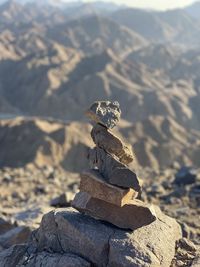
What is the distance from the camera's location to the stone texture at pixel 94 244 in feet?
28.6

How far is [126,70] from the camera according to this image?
10619 centimetres

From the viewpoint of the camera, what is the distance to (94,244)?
8.95m

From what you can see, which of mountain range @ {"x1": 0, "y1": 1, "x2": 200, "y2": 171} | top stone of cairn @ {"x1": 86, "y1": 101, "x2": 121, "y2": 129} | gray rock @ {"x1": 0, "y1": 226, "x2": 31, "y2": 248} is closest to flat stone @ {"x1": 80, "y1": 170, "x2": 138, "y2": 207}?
top stone of cairn @ {"x1": 86, "y1": 101, "x2": 121, "y2": 129}

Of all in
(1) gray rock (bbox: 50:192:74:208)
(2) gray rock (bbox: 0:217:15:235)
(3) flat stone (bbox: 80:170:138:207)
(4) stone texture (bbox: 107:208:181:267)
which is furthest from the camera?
(1) gray rock (bbox: 50:192:74:208)

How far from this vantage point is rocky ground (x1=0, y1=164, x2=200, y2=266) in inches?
515

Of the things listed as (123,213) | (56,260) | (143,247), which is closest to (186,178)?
(123,213)

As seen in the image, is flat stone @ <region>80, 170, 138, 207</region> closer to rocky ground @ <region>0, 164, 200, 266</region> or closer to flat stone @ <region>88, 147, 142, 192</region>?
flat stone @ <region>88, 147, 142, 192</region>

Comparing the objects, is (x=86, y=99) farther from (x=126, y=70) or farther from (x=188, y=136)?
(x=188, y=136)

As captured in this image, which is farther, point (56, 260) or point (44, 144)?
point (44, 144)

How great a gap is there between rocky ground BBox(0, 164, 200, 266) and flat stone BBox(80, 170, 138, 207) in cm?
142

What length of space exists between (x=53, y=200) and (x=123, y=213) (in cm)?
902

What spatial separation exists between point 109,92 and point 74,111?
8.90m

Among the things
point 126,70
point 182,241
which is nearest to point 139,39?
point 126,70

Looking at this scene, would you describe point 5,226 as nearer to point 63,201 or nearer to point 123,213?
point 63,201
